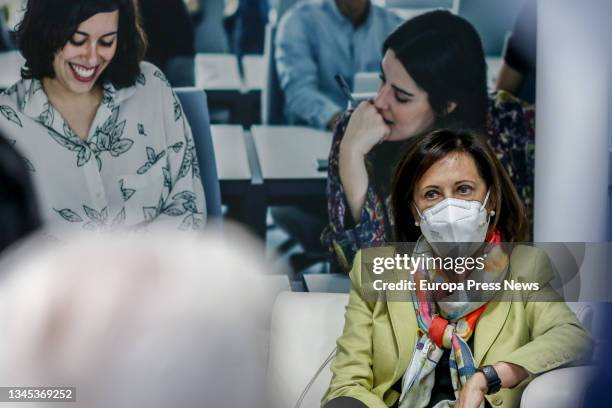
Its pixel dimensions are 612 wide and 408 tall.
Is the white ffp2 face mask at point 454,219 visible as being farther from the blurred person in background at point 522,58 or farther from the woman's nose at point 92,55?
the woman's nose at point 92,55

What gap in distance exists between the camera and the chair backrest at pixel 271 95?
3.23m

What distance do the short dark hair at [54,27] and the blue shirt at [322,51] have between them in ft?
1.87

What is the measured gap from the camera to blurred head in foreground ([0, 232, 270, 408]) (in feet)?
10.4

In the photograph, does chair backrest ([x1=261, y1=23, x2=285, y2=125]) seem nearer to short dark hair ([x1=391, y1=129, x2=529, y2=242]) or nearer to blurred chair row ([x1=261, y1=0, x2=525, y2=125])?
blurred chair row ([x1=261, y1=0, x2=525, y2=125])

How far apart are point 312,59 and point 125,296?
3.83ft

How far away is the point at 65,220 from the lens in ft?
10.3

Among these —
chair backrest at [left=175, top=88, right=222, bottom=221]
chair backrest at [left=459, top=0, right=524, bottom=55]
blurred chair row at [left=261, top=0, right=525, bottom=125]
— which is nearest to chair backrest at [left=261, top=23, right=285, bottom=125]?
blurred chair row at [left=261, top=0, right=525, bottom=125]

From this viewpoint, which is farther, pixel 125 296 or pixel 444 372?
A: pixel 125 296

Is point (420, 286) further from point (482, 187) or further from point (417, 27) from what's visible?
point (417, 27)

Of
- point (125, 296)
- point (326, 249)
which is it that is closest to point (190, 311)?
point (125, 296)

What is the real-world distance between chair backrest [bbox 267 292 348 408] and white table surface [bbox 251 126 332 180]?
546 millimetres

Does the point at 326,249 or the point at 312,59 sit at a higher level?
the point at 312,59

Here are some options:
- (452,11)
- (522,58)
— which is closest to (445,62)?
(452,11)

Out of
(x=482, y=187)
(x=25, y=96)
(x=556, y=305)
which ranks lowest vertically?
(x=556, y=305)
